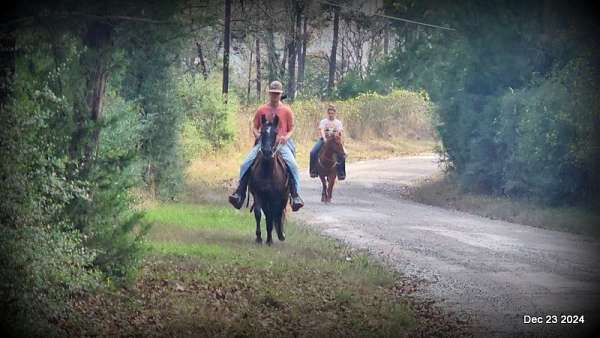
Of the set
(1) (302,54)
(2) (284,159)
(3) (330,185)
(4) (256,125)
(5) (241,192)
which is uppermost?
(1) (302,54)

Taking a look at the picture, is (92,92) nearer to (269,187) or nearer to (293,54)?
(269,187)

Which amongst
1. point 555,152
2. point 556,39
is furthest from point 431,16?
point 555,152

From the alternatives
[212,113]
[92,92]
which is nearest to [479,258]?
[92,92]

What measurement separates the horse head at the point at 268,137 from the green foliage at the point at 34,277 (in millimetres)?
6376

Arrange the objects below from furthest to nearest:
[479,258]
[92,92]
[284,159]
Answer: [284,159] → [479,258] → [92,92]

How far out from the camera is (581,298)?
1172 cm

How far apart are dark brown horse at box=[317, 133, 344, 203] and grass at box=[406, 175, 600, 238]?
127 inches

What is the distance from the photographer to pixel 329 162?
25.1 meters

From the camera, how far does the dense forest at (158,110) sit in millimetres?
8945

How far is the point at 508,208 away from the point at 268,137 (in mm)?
9341

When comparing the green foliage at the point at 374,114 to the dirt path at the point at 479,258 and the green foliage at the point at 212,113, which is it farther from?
the dirt path at the point at 479,258

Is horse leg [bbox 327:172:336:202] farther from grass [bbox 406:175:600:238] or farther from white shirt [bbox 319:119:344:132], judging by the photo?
grass [bbox 406:175:600:238]

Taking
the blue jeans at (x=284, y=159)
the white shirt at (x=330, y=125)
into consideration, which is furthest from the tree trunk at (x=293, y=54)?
the blue jeans at (x=284, y=159)

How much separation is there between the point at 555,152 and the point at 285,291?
38.2ft
